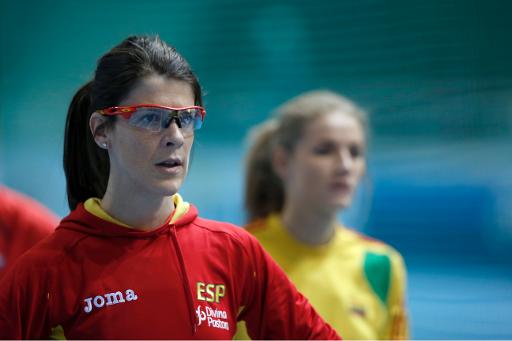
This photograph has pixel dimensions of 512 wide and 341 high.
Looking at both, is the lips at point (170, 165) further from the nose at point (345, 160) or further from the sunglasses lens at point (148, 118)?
the nose at point (345, 160)

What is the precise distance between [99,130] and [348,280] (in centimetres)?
170

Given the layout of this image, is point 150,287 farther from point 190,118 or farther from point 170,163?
point 190,118

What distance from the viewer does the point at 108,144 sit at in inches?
76.7

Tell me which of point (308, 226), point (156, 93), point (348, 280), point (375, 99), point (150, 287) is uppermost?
point (375, 99)

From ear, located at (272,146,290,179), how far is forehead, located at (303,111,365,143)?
0.57ft

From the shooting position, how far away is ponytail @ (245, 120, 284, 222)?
370 cm

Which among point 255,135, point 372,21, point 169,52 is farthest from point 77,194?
point 372,21

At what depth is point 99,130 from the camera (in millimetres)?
1951

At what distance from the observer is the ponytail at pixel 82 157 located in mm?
2051

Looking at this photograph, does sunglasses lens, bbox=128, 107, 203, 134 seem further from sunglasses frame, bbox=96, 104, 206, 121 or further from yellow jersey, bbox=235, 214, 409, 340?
yellow jersey, bbox=235, 214, 409, 340

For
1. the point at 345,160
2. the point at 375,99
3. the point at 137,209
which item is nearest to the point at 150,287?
the point at 137,209

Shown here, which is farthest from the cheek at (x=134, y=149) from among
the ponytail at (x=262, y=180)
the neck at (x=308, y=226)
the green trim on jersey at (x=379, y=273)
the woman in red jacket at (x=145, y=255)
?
the ponytail at (x=262, y=180)

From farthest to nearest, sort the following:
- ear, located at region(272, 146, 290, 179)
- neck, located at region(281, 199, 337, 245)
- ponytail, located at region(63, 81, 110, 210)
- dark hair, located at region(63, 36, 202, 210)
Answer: ear, located at region(272, 146, 290, 179) < neck, located at region(281, 199, 337, 245) < ponytail, located at region(63, 81, 110, 210) < dark hair, located at region(63, 36, 202, 210)

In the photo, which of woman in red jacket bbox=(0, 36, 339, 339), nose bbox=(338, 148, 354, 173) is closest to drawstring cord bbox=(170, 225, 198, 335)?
woman in red jacket bbox=(0, 36, 339, 339)
